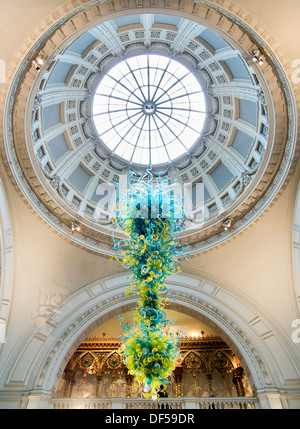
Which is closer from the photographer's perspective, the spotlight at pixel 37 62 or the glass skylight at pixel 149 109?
the spotlight at pixel 37 62

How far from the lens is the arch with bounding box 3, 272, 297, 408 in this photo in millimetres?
9570

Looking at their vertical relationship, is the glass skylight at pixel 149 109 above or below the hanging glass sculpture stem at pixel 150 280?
above

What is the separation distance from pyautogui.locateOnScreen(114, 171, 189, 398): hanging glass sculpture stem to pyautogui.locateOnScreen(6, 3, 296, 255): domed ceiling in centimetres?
563

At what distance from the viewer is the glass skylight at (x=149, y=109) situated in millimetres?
13945

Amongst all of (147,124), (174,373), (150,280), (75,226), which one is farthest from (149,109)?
(174,373)

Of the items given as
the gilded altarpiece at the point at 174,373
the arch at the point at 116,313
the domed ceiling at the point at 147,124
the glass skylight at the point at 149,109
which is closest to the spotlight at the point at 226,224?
the domed ceiling at the point at 147,124

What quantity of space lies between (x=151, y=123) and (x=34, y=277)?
1021 centimetres

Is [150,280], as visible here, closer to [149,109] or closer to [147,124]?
[149,109]

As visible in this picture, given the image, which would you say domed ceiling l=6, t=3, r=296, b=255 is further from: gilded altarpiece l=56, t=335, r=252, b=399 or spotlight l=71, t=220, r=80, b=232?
gilded altarpiece l=56, t=335, r=252, b=399

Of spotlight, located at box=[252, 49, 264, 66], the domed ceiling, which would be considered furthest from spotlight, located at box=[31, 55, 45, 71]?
spotlight, located at box=[252, 49, 264, 66]

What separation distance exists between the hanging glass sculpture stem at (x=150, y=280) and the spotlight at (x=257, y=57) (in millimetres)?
4789

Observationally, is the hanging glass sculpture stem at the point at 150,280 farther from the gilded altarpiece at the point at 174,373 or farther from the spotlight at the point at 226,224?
the gilded altarpiece at the point at 174,373

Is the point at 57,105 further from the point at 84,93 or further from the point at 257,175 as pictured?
the point at 257,175

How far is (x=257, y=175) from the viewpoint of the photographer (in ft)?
35.3
